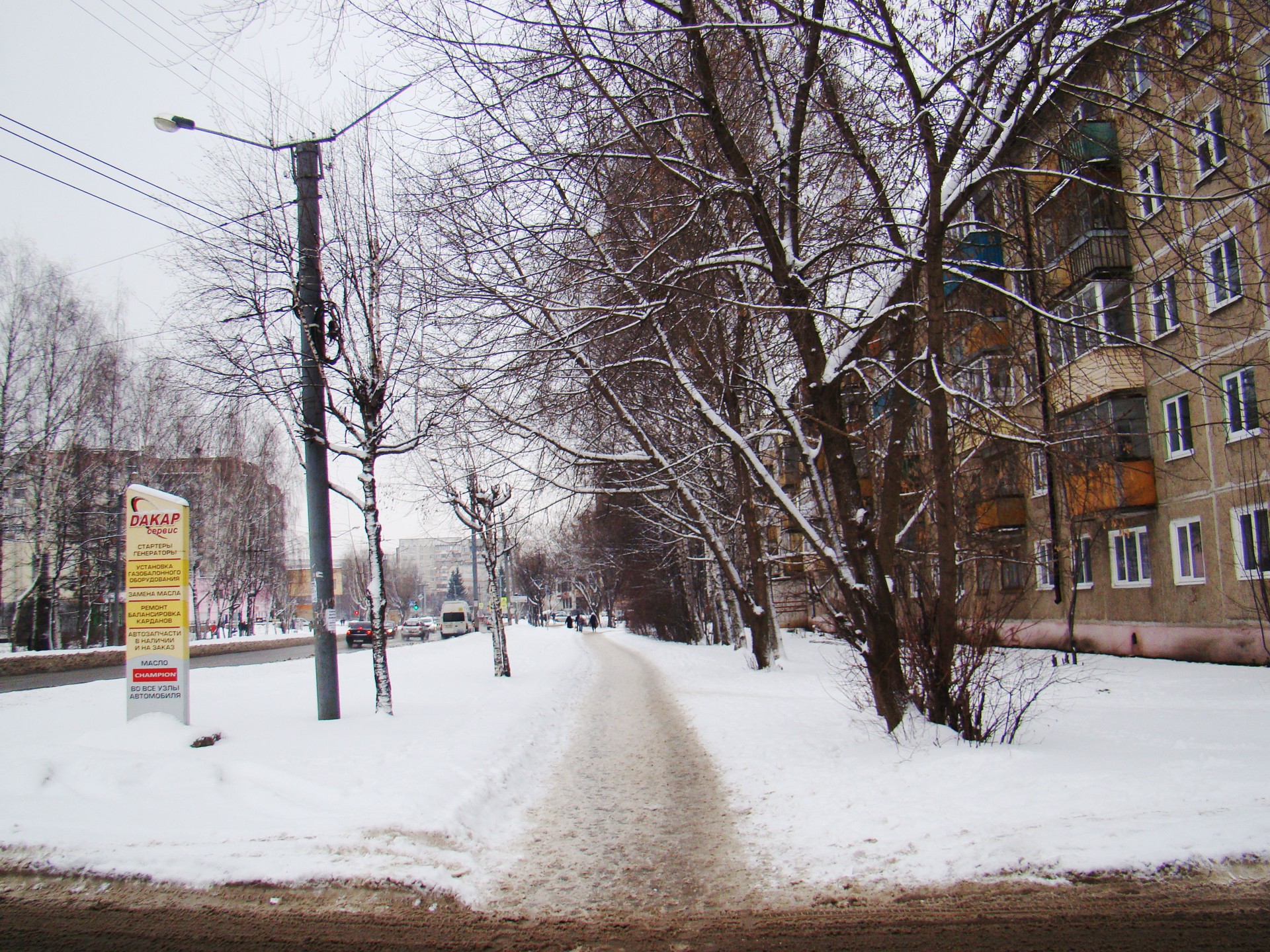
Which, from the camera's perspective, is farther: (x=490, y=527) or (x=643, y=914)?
(x=490, y=527)

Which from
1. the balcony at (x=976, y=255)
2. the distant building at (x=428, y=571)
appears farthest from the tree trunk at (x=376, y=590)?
the distant building at (x=428, y=571)

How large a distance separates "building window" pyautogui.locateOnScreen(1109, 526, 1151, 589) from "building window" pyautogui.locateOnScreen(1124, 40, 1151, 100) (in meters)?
15.4

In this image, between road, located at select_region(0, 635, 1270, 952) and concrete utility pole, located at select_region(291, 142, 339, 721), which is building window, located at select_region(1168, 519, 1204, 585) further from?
concrete utility pole, located at select_region(291, 142, 339, 721)

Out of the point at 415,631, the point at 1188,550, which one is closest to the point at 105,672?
the point at 1188,550

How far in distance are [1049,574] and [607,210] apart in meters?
21.8

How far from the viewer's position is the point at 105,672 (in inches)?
943

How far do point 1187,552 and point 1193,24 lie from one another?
16.1 metres

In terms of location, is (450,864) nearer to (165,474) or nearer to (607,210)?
(607,210)

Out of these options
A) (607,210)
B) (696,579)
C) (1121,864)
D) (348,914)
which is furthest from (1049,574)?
(348,914)

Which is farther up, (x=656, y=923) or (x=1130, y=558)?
(x=1130, y=558)

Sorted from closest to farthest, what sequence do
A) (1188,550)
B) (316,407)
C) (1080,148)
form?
(1080,148), (316,407), (1188,550)

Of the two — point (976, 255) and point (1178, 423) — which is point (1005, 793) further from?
point (1178, 423)

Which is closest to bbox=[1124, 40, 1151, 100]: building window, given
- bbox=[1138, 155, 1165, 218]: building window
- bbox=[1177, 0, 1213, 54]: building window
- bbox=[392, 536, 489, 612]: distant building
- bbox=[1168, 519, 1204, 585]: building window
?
bbox=[1177, 0, 1213, 54]: building window

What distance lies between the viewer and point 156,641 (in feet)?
29.7
